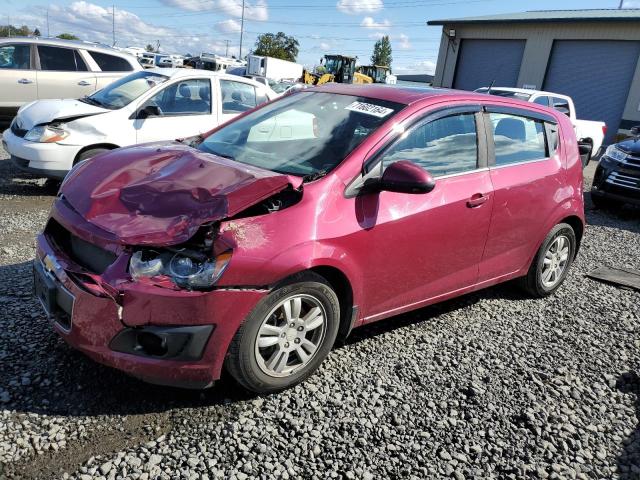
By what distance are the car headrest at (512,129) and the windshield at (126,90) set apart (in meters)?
4.78

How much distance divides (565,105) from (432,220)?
12175 mm

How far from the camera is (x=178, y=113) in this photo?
23.1ft

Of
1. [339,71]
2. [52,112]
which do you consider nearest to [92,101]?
[52,112]

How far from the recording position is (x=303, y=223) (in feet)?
9.04

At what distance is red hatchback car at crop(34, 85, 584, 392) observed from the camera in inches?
98.3

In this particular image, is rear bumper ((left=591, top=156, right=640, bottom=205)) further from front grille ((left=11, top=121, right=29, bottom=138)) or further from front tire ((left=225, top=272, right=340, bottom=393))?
front grille ((left=11, top=121, right=29, bottom=138))

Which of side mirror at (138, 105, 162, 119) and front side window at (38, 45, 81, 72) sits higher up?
front side window at (38, 45, 81, 72)

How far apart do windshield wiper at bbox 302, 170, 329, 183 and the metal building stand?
70.3 feet

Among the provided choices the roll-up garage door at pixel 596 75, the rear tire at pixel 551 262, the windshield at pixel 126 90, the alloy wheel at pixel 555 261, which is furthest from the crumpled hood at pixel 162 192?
the roll-up garage door at pixel 596 75

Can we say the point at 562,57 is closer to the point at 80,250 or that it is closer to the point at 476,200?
the point at 476,200

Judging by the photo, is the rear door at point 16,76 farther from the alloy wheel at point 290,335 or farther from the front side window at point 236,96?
the alloy wheel at point 290,335

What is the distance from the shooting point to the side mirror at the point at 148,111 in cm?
673

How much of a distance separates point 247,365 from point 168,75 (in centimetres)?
554

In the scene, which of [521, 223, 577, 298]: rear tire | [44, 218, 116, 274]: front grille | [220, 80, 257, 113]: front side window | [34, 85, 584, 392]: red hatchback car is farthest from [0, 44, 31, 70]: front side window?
[521, 223, 577, 298]: rear tire
